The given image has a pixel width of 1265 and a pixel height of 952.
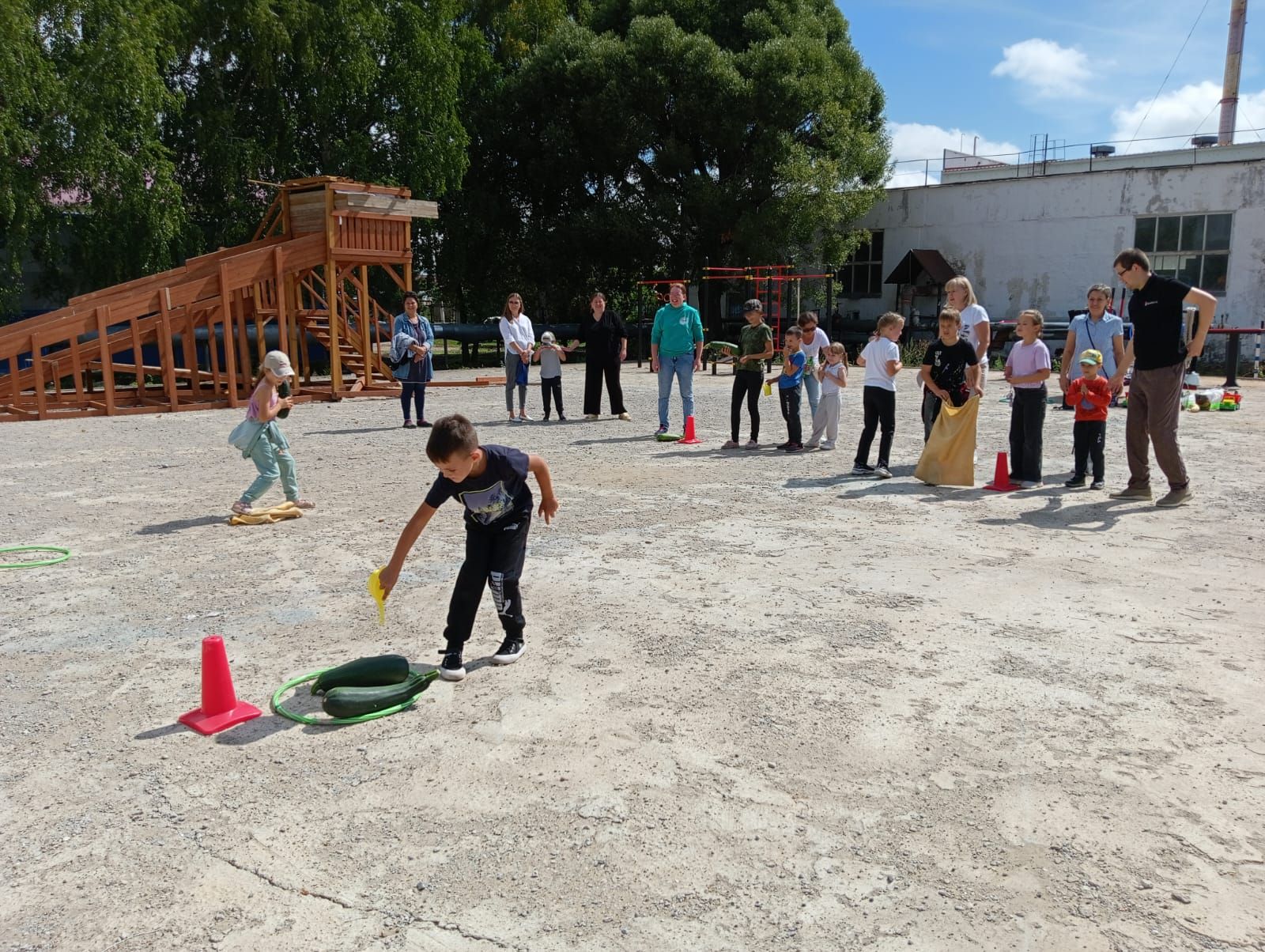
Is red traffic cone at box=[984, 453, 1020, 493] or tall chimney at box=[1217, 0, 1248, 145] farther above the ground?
tall chimney at box=[1217, 0, 1248, 145]

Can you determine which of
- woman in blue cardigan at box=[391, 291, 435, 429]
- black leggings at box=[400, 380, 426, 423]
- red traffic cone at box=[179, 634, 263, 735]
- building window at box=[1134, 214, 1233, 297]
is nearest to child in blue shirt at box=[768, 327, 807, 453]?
woman in blue cardigan at box=[391, 291, 435, 429]

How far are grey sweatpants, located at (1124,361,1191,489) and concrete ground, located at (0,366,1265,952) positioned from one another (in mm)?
717

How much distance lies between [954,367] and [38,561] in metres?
7.53

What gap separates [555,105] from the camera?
3047 centimetres

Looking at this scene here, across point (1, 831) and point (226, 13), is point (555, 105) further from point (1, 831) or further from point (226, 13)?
point (1, 831)

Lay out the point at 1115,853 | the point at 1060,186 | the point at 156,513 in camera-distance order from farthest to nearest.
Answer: the point at 1060,186 → the point at 156,513 → the point at 1115,853

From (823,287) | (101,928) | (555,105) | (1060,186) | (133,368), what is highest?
(555,105)

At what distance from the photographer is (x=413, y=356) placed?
13078 mm

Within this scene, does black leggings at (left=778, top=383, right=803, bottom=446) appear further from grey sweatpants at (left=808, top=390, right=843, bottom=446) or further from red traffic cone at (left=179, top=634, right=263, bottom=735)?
red traffic cone at (left=179, top=634, right=263, bottom=735)

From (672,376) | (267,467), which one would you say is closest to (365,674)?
(267,467)

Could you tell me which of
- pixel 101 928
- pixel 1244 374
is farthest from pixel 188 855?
pixel 1244 374

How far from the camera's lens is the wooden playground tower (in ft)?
51.3

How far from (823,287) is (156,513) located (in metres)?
27.0

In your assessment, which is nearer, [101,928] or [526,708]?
[101,928]
